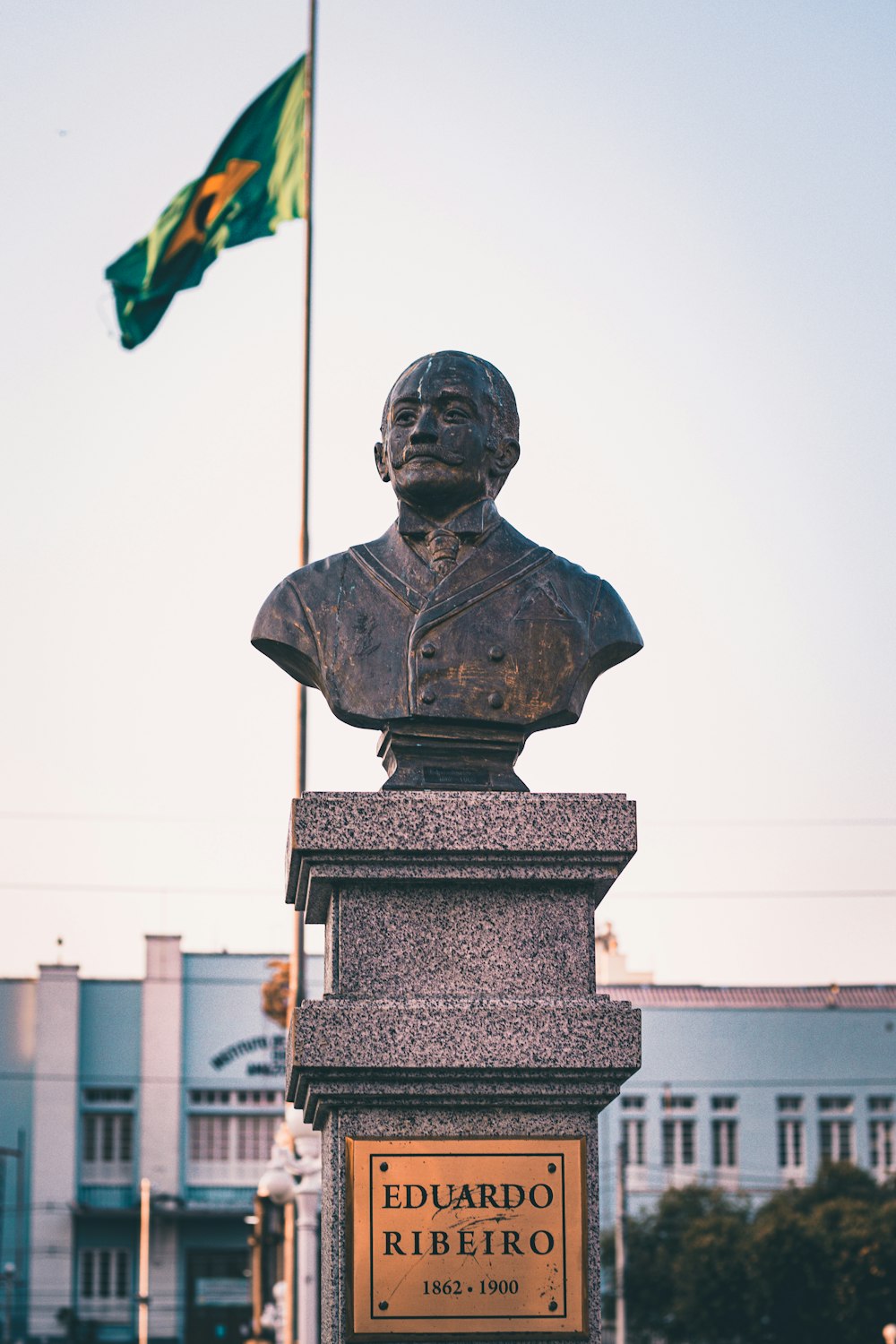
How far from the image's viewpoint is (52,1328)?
1937 inches

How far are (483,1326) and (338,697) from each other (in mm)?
1915

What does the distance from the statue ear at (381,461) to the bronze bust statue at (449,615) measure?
0.36 ft

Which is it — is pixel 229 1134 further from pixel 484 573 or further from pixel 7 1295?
pixel 484 573

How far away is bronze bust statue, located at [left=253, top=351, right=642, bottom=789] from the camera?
20.0 ft

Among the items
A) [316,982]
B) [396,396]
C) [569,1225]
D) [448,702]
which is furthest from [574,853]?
[316,982]

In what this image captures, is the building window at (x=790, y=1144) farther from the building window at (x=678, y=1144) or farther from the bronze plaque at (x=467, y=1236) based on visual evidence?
the bronze plaque at (x=467, y=1236)

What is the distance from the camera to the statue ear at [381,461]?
6516 millimetres

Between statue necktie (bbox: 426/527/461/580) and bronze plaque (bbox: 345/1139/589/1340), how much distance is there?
Answer: 5.88ft

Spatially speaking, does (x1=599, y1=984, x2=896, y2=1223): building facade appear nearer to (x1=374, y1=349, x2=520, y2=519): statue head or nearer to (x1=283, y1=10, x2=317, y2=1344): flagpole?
(x1=283, y1=10, x2=317, y2=1344): flagpole

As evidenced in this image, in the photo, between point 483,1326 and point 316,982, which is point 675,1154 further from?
point 483,1326

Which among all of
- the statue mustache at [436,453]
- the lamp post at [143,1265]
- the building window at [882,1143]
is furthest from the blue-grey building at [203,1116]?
the statue mustache at [436,453]

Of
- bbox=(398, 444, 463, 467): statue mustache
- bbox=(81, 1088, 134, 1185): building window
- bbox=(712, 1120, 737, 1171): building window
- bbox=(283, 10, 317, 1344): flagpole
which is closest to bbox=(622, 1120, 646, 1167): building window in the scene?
bbox=(712, 1120, 737, 1171): building window

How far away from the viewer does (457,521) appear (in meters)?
6.36

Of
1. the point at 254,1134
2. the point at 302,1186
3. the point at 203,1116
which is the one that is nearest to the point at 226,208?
the point at 302,1186
